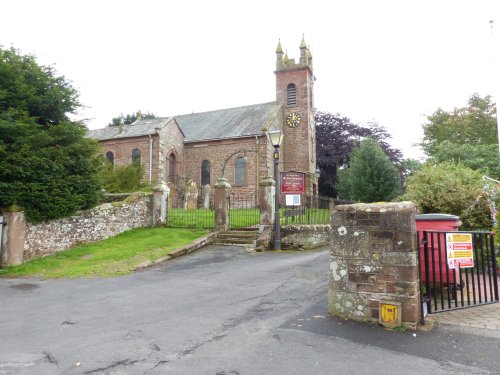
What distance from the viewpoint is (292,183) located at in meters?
13.6

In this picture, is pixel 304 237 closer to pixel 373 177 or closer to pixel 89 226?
pixel 89 226

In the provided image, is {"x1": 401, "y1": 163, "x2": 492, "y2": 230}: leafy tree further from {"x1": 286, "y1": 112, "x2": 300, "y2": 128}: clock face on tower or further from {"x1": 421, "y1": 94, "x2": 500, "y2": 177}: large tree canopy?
{"x1": 286, "y1": 112, "x2": 300, "y2": 128}: clock face on tower

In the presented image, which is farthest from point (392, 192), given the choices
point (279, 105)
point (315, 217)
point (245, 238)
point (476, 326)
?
point (476, 326)

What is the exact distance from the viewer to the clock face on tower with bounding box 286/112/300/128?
107 ft

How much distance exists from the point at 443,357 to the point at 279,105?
100ft

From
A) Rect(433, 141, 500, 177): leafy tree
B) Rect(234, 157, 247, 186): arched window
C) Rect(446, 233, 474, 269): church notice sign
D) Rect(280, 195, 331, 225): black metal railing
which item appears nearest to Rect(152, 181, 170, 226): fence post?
Rect(280, 195, 331, 225): black metal railing

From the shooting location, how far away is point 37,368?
12.4 feet

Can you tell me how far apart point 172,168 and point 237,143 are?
6656mm

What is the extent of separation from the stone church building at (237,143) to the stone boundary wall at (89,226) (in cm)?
1425

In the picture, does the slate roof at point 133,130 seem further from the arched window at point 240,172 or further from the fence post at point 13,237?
the fence post at point 13,237

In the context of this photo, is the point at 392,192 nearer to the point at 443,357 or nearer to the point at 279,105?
the point at 279,105

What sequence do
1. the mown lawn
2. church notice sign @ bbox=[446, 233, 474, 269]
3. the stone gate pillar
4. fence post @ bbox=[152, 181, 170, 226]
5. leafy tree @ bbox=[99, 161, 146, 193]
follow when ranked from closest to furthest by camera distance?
church notice sign @ bbox=[446, 233, 474, 269]
the mown lawn
the stone gate pillar
fence post @ bbox=[152, 181, 170, 226]
leafy tree @ bbox=[99, 161, 146, 193]

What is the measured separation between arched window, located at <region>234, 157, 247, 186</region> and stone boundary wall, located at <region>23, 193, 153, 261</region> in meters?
14.7

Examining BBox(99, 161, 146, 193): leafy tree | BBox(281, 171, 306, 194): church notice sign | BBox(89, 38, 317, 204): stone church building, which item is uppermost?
BBox(89, 38, 317, 204): stone church building
